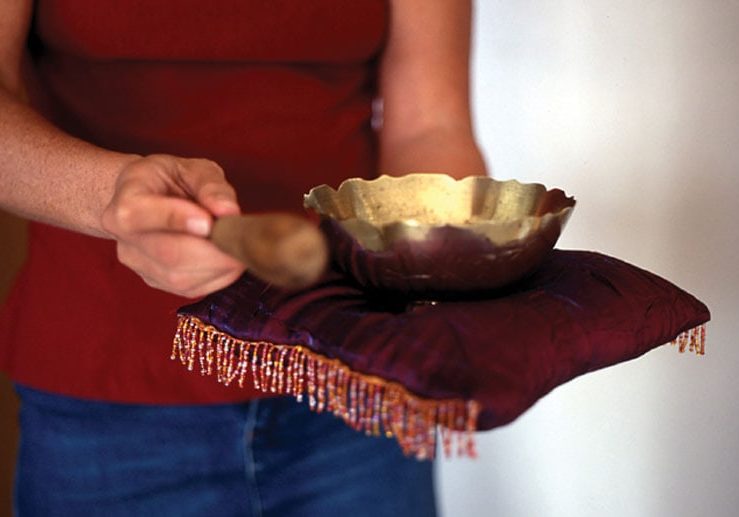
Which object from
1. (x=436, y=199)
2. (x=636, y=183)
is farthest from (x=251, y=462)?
(x=636, y=183)

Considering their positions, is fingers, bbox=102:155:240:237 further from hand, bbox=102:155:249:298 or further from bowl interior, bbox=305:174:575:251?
bowl interior, bbox=305:174:575:251

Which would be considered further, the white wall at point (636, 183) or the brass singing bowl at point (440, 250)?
the white wall at point (636, 183)

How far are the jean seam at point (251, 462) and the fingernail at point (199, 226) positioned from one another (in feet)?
0.87

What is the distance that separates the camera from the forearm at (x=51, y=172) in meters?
0.52

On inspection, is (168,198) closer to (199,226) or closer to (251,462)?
(199,226)

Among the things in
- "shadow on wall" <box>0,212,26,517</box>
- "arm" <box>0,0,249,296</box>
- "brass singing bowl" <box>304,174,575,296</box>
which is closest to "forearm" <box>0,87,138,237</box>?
"arm" <box>0,0,249,296</box>

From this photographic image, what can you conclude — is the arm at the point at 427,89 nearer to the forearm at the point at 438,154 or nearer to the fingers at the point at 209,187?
the forearm at the point at 438,154

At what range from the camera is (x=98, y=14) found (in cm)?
62

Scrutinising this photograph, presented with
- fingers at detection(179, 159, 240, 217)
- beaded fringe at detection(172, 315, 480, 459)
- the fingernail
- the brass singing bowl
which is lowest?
beaded fringe at detection(172, 315, 480, 459)

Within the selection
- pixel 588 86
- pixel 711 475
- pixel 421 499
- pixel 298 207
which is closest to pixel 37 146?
pixel 298 207

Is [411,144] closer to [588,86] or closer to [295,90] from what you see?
[295,90]

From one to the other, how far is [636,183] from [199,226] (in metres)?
0.73

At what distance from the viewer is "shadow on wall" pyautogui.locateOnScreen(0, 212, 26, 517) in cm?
117

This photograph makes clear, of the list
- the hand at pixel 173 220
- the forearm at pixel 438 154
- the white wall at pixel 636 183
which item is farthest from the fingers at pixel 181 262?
the white wall at pixel 636 183
